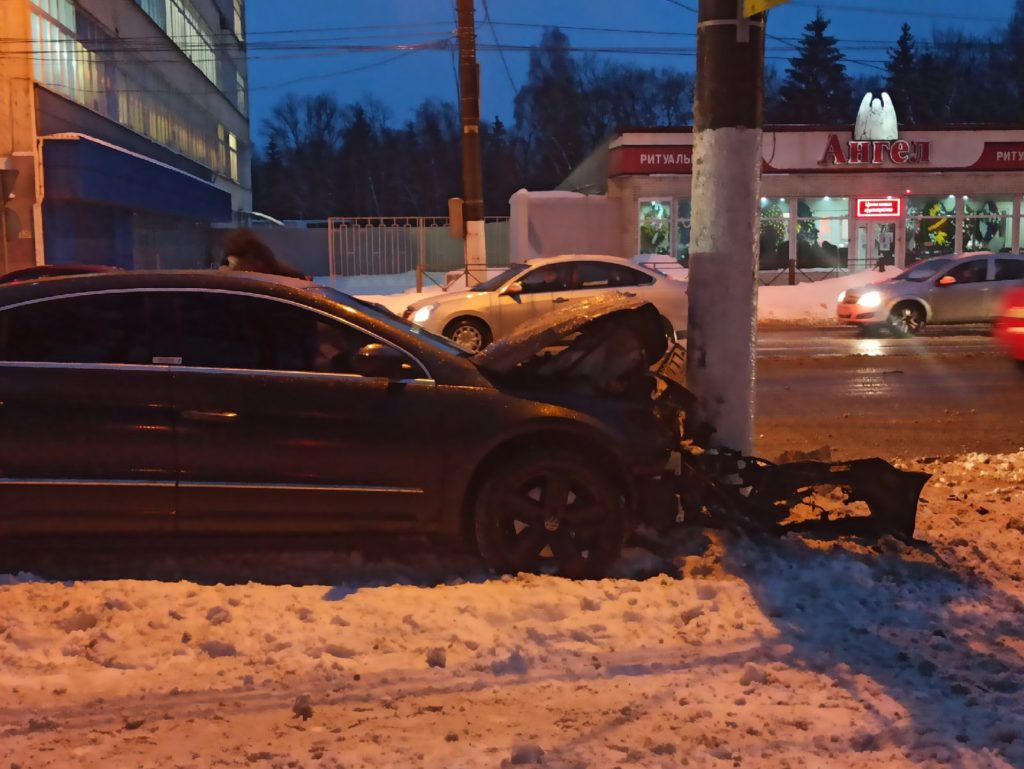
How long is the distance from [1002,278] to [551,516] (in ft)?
55.2

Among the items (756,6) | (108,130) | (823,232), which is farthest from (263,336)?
(823,232)

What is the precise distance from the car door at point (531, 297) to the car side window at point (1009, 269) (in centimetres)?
884

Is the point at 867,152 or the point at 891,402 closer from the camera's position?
the point at 891,402

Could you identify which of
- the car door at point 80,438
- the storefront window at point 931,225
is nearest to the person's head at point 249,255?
the car door at point 80,438

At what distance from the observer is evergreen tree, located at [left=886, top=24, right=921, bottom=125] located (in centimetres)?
6688

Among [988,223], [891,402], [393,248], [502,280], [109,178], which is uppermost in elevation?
[109,178]

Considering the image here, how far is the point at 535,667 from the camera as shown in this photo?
A: 421 centimetres

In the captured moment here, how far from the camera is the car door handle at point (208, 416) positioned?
201 inches

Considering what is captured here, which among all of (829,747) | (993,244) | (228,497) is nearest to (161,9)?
(993,244)

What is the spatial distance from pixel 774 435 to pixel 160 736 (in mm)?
6820

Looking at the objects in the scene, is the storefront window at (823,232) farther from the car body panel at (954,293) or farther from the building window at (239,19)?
the building window at (239,19)

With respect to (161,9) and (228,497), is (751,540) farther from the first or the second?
(161,9)

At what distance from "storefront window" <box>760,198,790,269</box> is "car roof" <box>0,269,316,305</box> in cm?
2890

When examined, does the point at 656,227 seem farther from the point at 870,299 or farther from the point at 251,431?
the point at 251,431
